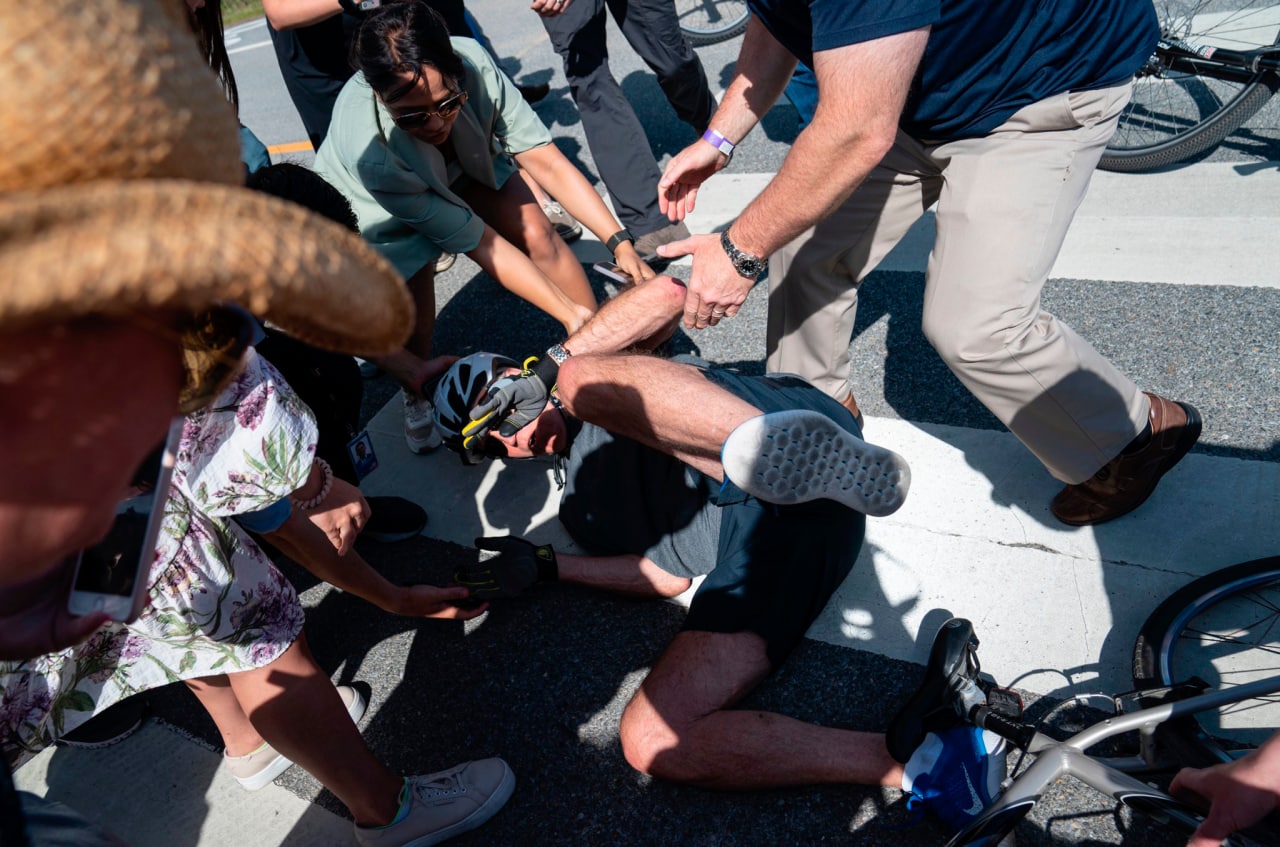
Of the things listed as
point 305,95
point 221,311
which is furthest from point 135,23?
point 305,95

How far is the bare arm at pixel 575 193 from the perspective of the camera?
335 centimetres

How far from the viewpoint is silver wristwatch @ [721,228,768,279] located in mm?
2027

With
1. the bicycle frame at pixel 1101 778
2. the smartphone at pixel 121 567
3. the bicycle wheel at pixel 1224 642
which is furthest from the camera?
the bicycle wheel at pixel 1224 642

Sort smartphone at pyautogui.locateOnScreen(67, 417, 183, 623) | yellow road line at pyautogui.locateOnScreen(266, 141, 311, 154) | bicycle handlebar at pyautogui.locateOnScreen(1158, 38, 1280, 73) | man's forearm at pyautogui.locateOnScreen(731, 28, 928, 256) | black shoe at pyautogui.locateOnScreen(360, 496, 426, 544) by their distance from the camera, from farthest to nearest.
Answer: yellow road line at pyautogui.locateOnScreen(266, 141, 311, 154), bicycle handlebar at pyautogui.locateOnScreen(1158, 38, 1280, 73), black shoe at pyautogui.locateOnScreen(360, 496, 426, 544), man's forearm at pyautogui.locateOnScreen(731, 28, 928, 256), smartphone at pyautogui.locateOnScreen(67, 417, 183, 623)

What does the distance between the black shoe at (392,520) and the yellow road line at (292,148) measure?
Answer: 501 cm

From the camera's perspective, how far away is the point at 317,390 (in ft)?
7.70

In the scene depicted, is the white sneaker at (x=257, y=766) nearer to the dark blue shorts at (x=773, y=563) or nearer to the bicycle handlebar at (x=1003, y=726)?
the dark blue shorts at (x=773, y=563)

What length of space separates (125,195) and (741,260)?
168 cm

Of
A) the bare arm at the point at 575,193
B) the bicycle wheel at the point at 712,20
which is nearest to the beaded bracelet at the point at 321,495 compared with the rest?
the bare arm at the point at 575,193

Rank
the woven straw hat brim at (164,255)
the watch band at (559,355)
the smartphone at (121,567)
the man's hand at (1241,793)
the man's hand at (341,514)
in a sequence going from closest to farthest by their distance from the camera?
1. the woven straw hat brim at (164,255)
2. the smartphone at (121,567)
3. the man's hand at (1241,793)
4. the man's hand at (341,514)
5. the watch band at (559,355)

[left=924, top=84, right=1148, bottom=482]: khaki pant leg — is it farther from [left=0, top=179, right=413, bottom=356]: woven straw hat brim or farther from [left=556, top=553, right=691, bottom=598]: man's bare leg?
[left=0, top=179, right=413, bottom=356]: woven straw hat brim

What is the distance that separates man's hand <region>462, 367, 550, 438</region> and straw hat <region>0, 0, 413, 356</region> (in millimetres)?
1968

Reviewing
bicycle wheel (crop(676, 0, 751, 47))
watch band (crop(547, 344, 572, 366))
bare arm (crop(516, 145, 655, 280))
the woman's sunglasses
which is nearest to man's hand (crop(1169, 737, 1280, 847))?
watch band (crop(547, 344, 572, 366))

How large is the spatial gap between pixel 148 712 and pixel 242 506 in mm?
1378
